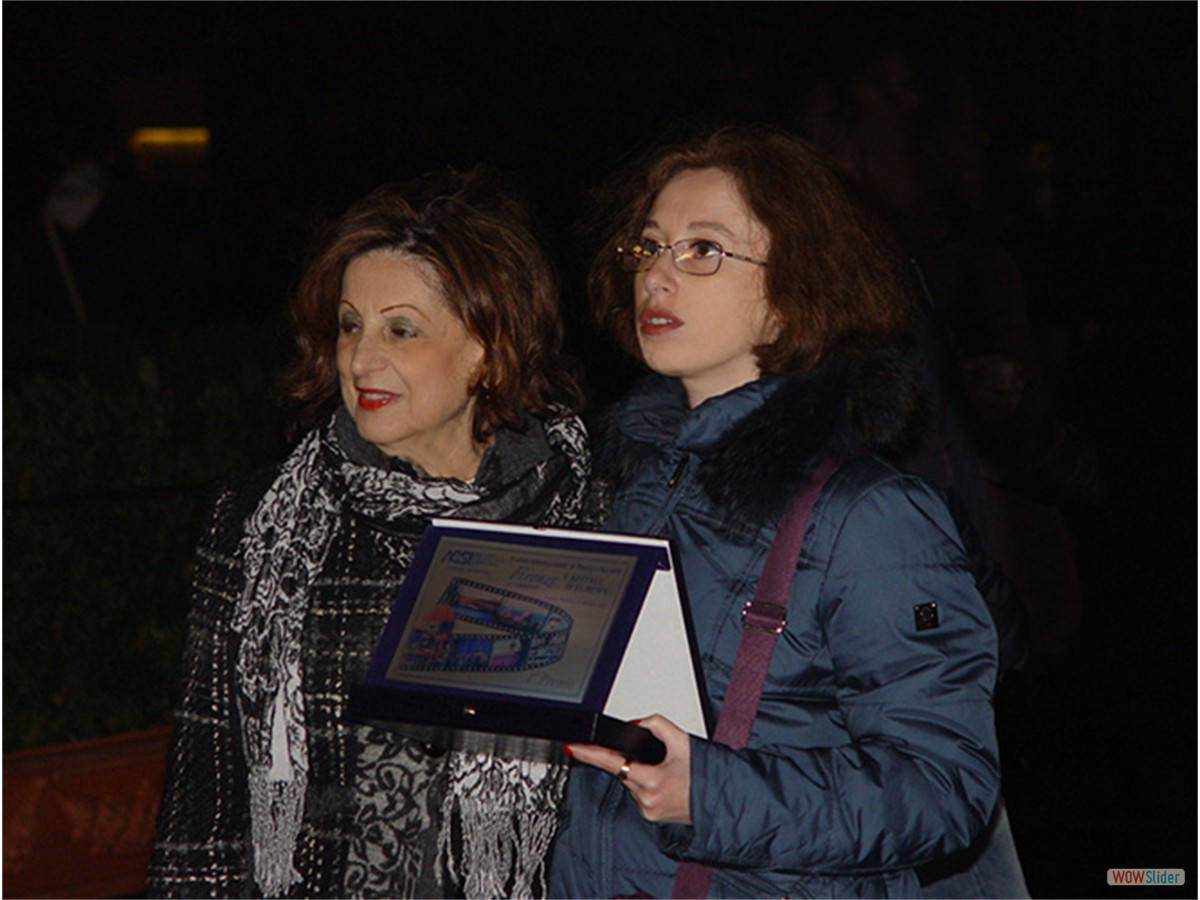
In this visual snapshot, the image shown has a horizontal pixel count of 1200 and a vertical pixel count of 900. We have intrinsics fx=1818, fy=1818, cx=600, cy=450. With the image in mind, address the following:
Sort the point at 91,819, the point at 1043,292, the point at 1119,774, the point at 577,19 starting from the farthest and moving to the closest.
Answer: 1. the point at 577,19
2. the point at 1043,292
3. the point at 1119,774
4. the point at 91,819

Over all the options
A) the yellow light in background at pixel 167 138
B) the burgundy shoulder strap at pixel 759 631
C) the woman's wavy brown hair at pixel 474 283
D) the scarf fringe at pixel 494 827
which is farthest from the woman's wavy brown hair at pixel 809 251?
the yellow light in background at pixel 167 138

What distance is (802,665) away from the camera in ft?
9.26

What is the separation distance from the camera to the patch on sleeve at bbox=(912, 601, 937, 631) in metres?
2.75

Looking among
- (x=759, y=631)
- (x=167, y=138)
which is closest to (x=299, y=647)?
(x=759, y=631)

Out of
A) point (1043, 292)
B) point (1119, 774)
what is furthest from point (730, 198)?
point (1043, 292)

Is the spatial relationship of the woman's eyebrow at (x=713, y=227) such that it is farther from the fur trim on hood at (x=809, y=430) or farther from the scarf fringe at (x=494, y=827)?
the scarf fringe at (x=494, y=827)

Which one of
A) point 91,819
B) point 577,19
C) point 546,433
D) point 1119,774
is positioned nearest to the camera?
point 546,433

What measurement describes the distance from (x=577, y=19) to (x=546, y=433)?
27.8ft

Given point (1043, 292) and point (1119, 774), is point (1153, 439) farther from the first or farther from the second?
point (1119, 774)

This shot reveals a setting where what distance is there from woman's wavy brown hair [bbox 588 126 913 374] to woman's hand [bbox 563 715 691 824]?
2.35 ft

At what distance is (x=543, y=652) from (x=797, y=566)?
1.37 feet

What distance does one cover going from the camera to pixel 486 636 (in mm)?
2877

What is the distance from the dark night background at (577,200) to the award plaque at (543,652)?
1.08 m

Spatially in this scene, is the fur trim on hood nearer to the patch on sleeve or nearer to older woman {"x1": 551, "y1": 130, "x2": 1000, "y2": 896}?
older woman {"x1": 551, "y1": 130, "x2": 1000, "y2": 896}
